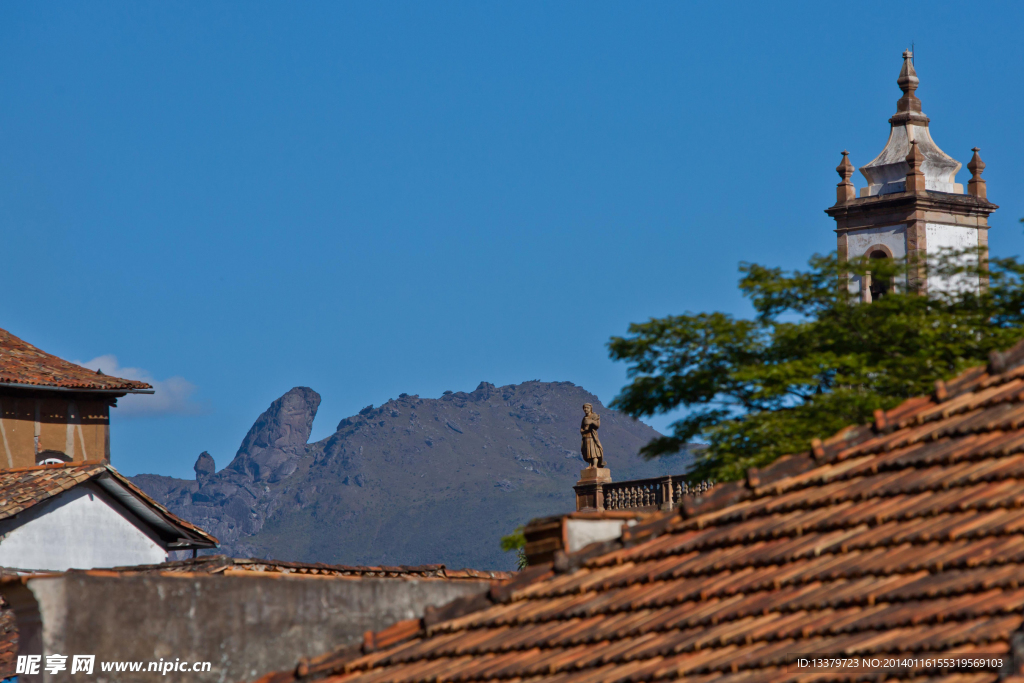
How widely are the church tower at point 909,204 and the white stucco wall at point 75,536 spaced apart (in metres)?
22.2

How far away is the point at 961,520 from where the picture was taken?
8.09m

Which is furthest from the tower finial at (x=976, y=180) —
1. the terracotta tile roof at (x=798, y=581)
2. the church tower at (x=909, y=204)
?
the terracotta tile roof at (x=798, y=581)

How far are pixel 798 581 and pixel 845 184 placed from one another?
38.3 meters

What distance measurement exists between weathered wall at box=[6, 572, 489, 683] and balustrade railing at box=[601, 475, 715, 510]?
22.8 meters

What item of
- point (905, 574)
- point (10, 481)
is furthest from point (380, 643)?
point (10, 481)

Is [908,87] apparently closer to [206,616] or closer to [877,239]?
[877,239]

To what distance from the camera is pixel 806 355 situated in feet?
68.0

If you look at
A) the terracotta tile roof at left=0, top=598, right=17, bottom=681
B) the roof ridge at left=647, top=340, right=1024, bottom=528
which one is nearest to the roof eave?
the terracotta tile roof at left=0, top=598, right=17, bottom=681

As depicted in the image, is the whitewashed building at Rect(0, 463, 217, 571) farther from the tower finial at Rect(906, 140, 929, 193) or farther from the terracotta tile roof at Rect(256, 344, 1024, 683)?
the tower finial at Rect(906, 140, 929, 193)

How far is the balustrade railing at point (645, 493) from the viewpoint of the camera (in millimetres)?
35844

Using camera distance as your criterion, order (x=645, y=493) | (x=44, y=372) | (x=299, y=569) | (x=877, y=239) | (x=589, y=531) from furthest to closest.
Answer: (x=877, y=239), (x=44, y=372), (x=645, y=493), (x=299, y=569), (x=589, y=531)

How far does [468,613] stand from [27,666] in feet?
11.1

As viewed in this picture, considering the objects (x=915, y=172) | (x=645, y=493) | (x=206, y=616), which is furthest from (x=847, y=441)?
(x=915, y=172)

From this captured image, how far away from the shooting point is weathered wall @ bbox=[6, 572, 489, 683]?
34.4ft
